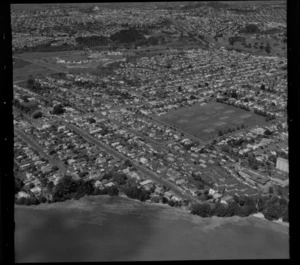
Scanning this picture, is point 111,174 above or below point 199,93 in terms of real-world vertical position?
below

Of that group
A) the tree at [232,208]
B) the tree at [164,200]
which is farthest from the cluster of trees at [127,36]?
the tree at [232,208]

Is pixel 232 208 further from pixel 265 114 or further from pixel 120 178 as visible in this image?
pixel 265 114

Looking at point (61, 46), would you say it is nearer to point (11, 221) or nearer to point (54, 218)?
point (54, 218)

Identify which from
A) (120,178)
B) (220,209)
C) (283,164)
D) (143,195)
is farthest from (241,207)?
(120,178)

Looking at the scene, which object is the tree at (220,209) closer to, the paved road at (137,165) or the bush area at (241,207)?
the bush area at (241,207)

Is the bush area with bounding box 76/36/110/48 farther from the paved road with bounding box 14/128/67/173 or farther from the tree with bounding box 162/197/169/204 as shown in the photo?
the tree with bounding box 162/197/169/204

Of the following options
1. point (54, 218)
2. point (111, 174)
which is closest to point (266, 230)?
point (54, 218)

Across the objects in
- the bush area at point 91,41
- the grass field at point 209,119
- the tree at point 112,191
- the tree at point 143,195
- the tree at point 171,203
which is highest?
the bush area at point 91,41
